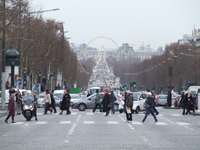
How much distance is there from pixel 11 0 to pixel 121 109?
1246 cm

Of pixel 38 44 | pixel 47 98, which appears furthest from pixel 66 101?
pixel 38 44

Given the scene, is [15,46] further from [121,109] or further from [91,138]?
[91,138]

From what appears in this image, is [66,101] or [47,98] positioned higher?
[47,98]

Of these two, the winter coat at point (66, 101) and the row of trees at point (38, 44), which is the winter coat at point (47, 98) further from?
the row of trees at point (38, 44)

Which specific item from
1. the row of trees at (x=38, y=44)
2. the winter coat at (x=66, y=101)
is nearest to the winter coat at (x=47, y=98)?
the winter coat at (x=66, y=101)

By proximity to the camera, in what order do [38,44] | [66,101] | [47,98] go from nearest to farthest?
[66,101] < [47,98] < [38,44]

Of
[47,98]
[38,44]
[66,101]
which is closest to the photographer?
[66,101]

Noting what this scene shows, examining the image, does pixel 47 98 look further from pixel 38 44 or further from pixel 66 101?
pixel 38 44

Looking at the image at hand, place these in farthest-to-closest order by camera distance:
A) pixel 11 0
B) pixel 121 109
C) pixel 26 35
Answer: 1. pixel 26 35
2. pixel 121 109
3. pixel 11 0

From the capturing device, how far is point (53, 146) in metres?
14.8

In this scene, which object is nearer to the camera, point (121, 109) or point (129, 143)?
point (129, 143)

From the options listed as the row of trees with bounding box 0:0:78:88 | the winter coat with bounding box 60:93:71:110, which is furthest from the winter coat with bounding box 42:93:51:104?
the row of trees with bounding box 0:0:78:88

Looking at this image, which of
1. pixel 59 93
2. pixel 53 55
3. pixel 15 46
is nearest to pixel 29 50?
pixel 15 46

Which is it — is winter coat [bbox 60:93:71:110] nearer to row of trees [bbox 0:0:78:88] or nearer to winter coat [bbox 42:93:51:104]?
winter coat [bbox 42:93:51:104]
